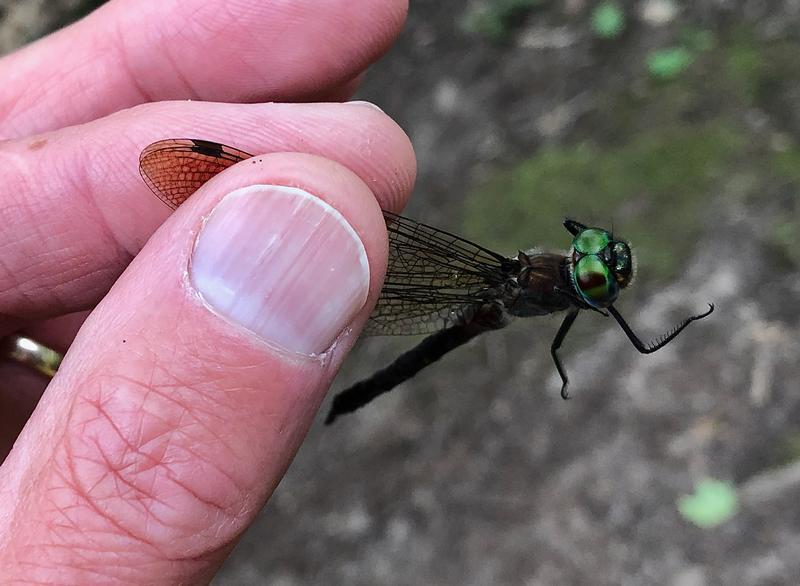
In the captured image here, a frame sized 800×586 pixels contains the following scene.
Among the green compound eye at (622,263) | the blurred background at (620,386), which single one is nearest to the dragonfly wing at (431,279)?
the green compound eye at (622,263)

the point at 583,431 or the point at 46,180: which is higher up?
the point at 46,180

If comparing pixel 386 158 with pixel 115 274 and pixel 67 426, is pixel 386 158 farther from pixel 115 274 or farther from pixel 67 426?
pixel 67 426

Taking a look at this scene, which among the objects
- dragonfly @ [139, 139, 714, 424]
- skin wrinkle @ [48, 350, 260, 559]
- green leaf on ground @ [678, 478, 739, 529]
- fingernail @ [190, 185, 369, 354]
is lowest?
green leaf on ground @ [678, 478, 739, 529]

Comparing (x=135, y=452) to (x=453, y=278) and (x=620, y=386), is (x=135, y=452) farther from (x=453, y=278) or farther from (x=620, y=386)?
(x=620, y=386)

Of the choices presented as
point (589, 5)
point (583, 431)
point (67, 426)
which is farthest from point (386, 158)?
point (589, 5)

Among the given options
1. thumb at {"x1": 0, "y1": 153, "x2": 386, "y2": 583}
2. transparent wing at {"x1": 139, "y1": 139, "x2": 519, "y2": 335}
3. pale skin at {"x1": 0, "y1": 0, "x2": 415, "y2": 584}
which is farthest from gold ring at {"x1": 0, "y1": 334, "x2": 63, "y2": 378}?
thumb at {"x1": 0, "y1": 153, "x2": 386, "y2": 583}

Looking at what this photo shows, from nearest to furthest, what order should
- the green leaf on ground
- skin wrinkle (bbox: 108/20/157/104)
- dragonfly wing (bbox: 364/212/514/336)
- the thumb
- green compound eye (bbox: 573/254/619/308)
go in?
1. the thumb
2. green compound eye (bbox: 573/254/619/308)
3. dragonfly wing (bbox: 364/212/514/336)
4. skin wrinkle (bbox: 108/20/157/104)
5. the green leaf on ground

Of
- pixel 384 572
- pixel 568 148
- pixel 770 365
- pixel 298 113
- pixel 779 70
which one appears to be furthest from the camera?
pixel 568 148

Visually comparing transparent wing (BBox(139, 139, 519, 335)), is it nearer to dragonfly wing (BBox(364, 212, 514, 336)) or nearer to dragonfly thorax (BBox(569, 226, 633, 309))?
dragonfly wing (BBox(364, 212, 514, 336))
